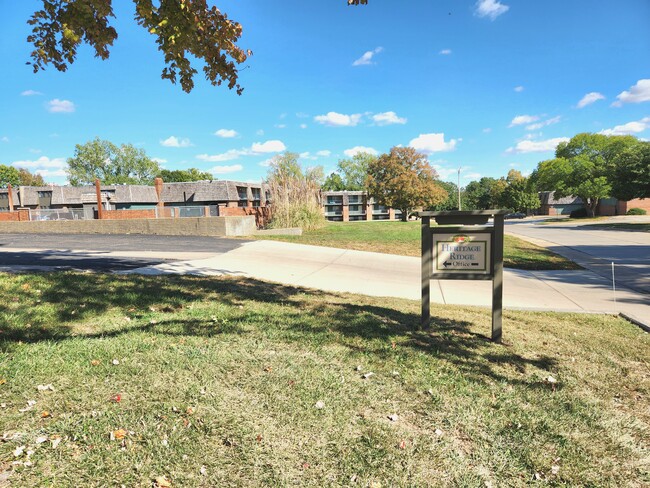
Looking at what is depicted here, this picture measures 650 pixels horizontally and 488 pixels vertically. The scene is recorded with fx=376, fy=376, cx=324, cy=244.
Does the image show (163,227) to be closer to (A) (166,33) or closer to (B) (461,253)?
(A) (166,33)

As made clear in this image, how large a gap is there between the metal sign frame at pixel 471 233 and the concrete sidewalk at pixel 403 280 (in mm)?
2366

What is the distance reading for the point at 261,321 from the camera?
4773 mm

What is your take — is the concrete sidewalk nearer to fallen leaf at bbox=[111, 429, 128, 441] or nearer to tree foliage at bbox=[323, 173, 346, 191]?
fallen leaf at bbox=[111, 429, 128, 441]

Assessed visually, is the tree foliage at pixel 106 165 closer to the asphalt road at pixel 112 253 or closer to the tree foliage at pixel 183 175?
the tree foliage at pixel 183 175

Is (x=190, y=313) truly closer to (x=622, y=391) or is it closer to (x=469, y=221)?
(x=469, y=221)

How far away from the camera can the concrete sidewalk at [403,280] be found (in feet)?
22.6

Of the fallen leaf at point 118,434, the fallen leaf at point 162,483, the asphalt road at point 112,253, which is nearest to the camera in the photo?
the fallen leaf at point 162,483

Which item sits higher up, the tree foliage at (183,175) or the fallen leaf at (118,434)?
the tree foliage at (183,175)

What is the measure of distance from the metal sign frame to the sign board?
4 cm

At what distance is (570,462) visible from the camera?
7.78 ft

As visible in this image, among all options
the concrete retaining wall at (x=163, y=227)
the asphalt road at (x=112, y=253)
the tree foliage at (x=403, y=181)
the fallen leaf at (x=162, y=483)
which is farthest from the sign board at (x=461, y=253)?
the tree foliage at (x=403, y=181)

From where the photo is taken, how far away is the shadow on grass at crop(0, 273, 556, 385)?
394 centimetres

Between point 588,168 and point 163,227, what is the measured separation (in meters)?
50.6

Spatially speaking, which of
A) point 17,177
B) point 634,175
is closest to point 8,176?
point 17,177
